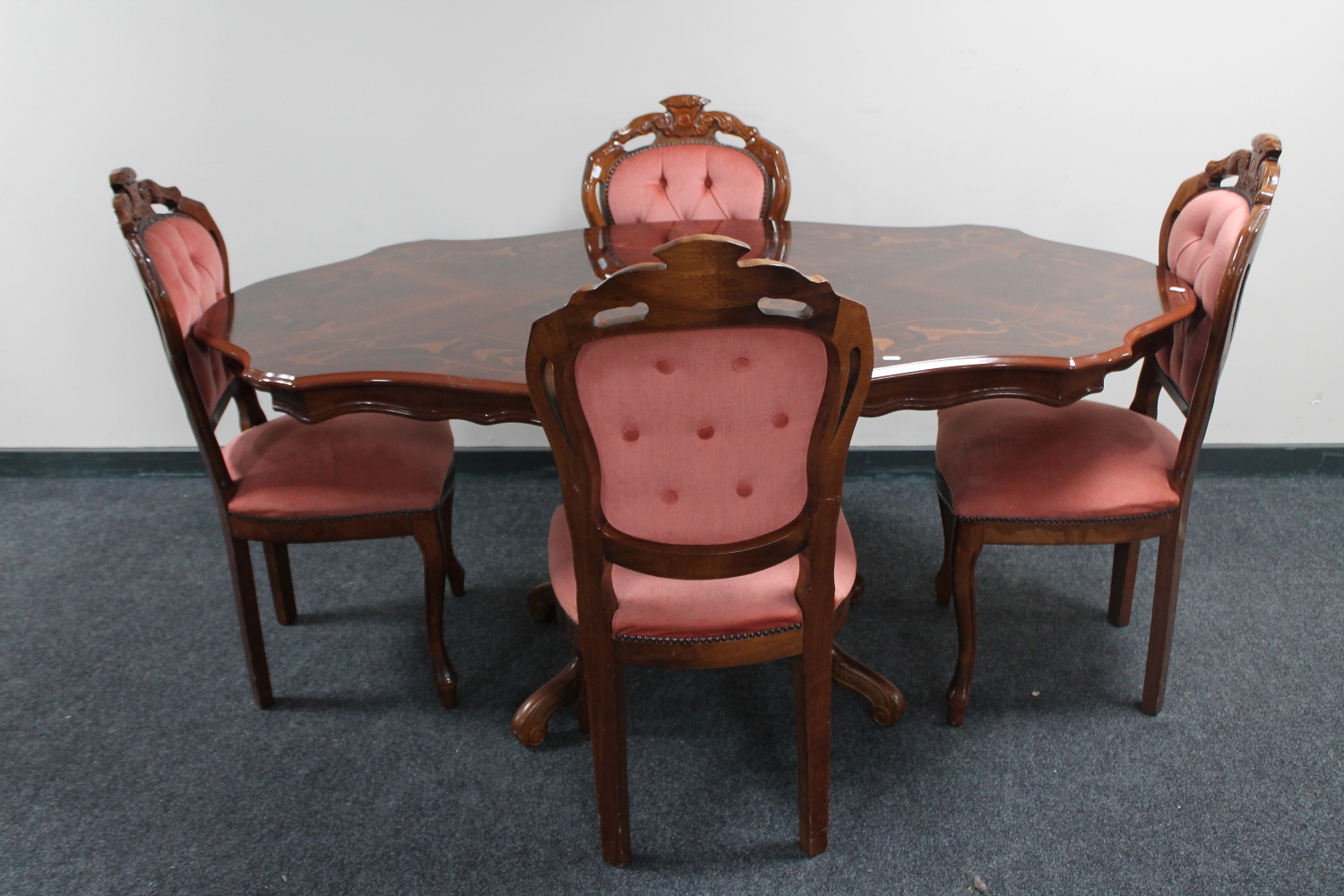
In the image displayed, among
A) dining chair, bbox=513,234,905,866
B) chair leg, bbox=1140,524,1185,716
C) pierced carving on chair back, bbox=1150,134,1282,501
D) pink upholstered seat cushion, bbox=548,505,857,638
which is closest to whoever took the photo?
dining chair, bbox=513,234,905,866

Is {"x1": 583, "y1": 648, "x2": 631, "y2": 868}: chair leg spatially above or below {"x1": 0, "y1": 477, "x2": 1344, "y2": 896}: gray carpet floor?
above

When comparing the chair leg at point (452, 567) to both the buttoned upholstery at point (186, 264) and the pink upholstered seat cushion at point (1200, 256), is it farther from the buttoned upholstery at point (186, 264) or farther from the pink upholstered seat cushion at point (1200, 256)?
the pink upholstered seat cushion at point (1200, 256)

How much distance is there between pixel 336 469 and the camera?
172cm

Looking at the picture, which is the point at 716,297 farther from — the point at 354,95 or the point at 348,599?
the point at 354,95

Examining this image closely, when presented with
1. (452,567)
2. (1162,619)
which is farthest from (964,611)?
(452,567)

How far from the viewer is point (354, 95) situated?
2.46 meters

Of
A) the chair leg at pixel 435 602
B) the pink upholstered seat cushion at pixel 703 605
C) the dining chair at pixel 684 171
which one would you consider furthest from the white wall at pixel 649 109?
the pink upholstered seat cushion at pixel 703 605

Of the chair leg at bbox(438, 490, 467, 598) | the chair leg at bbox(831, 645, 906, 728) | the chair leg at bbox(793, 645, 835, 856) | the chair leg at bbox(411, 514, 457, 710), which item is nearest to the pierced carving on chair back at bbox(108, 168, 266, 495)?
the chair leg at bbox(411, 514, 457, 710)

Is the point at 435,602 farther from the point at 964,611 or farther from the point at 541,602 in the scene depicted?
the point at 964,611

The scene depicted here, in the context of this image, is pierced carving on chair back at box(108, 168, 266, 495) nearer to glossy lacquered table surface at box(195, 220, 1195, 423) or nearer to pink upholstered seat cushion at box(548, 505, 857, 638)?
glossy lacquered table surface at box(195, 220, 1195, 423)

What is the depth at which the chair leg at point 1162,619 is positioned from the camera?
1662 millimetres

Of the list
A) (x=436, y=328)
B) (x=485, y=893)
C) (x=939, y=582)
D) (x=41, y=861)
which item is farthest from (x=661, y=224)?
(x=41, y=861)

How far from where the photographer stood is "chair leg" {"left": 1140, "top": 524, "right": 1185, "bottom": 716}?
1.66m

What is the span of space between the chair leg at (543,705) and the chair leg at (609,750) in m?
0.27
